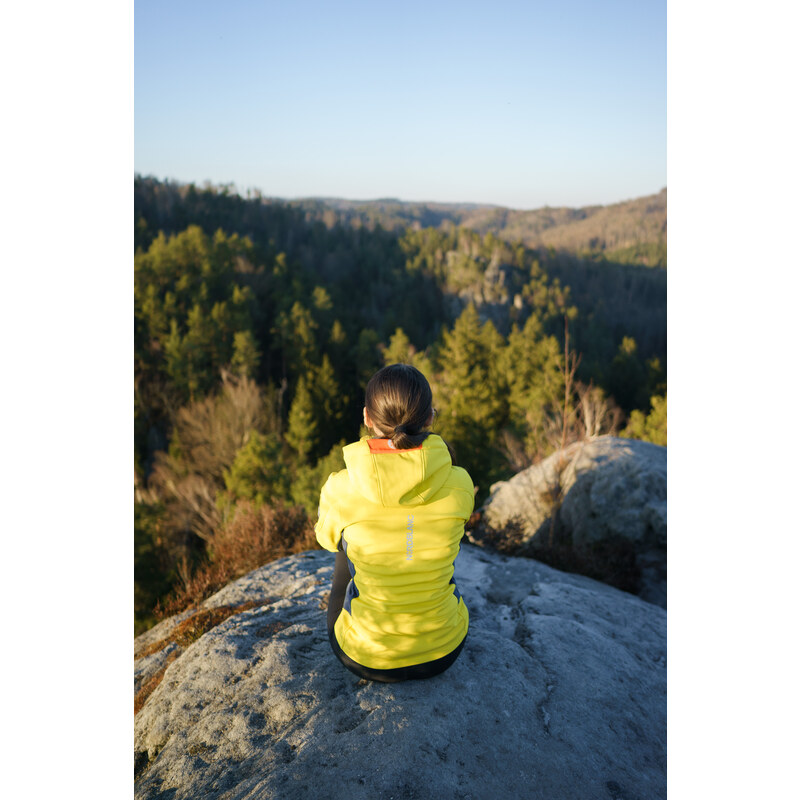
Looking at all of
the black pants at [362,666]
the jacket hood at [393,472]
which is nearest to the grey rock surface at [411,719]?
the black pants at [362,666]

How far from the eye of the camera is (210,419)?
22.1 meters

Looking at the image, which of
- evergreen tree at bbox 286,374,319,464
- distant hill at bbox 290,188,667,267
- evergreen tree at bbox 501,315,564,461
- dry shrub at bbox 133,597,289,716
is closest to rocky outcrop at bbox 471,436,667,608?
dry shrub at bbox 133,597,289,716

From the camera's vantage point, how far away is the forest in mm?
11055

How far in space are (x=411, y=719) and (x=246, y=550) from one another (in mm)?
4004

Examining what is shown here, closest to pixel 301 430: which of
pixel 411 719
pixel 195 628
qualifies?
pixel 195 628

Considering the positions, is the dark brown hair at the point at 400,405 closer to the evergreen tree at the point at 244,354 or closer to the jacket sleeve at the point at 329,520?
the jacket sleeve at the point at 329,520

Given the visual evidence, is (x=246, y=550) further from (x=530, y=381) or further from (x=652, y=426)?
(x=530, y=381)

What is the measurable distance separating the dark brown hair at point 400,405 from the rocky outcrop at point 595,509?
14.4 feet

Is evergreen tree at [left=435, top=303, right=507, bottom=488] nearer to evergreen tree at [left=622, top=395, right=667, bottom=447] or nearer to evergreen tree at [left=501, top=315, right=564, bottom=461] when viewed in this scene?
evergreen tree at [left=501, top=315, right=564, bottom=461]

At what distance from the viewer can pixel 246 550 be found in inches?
234

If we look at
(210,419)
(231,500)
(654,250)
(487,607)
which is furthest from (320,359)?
(654,250)

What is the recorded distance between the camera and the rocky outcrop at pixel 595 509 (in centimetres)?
632

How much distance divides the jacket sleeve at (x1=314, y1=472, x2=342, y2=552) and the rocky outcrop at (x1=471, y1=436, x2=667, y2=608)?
418cm

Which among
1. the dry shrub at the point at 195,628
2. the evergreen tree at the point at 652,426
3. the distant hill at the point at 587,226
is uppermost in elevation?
the distant hill at the point at 587,226
